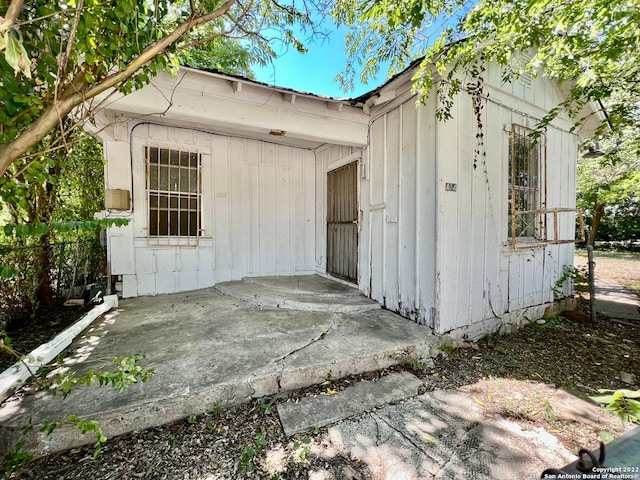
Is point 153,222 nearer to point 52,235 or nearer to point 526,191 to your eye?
point 52,235

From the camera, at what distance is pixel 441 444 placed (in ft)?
5.52

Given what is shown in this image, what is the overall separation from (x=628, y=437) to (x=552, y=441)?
4.62 feet

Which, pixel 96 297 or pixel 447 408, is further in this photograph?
pixel 96 297

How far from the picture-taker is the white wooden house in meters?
3.06

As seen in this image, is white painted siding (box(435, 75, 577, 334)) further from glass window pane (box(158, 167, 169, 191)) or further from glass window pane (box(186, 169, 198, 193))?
glass window pane (box(158, 167, 169, 191))

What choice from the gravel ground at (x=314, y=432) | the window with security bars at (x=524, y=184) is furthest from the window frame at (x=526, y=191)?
the gravel ground at (x=314, y=432)

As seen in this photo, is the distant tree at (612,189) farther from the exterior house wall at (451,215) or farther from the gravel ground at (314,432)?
the gravel ground at (314,432)

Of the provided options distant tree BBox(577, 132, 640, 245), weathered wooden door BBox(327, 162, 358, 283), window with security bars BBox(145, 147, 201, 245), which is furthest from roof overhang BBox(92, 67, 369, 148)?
distant tree BBox(577, 132, 640, 245)

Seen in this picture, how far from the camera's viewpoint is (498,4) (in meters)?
2.38

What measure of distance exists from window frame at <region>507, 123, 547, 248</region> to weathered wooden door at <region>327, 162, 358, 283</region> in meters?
2.11

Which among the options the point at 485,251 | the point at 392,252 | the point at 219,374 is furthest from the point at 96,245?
the point at 485,251

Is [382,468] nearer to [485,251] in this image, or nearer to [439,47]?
[485,251]

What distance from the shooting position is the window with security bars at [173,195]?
422 centimetres

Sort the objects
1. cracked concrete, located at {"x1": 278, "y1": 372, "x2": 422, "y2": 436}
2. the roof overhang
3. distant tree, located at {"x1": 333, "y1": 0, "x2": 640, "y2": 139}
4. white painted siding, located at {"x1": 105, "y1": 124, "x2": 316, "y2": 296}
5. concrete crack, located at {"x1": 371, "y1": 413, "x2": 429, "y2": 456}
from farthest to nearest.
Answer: white painted siding, located at {"x1": 105, "y1": 124, "x2": 316, "y2": 296} → the roof overhang → distant tree, located at {"x1": 333, "y1": 0, "x2": 640, "y2": 139} → cracked concrete, located at {"x1": 278, "y1": 372, "x2": 422, "y2": 436} → concrete crack, located at {"x1": 371, "y1": 413, "x2": 429, "y2": 456}
